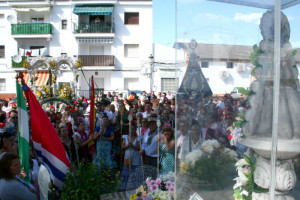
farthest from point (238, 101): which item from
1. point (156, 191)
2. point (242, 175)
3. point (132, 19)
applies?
point (132, 19)

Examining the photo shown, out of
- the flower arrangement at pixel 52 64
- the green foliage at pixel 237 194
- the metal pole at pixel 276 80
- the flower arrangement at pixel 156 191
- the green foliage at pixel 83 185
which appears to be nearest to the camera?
the metal pole at pixel 276 80

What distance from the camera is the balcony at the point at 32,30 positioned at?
26.5 meters

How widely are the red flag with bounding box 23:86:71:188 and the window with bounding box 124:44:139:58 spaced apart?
74.8 ft

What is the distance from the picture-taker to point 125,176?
6.11 meters

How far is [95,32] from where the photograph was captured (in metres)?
26.8

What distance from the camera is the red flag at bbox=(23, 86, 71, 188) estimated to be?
443cm

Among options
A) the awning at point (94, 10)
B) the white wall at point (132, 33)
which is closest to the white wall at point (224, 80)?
the white wall at point (132, 33)

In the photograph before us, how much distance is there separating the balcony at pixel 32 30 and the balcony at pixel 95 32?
218 cm

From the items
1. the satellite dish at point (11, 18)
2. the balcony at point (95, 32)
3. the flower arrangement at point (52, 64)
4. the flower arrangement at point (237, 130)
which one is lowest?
the flower arrangement at point (237, 130)

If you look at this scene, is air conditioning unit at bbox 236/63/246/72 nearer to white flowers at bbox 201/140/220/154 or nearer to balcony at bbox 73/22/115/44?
white flowers at bbox 201/140/220/154

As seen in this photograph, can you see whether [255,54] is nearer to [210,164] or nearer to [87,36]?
[210,164]

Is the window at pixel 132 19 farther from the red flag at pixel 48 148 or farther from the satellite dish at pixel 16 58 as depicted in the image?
the red flag at pixel 48 148

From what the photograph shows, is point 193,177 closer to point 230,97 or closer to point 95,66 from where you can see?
point 230,97

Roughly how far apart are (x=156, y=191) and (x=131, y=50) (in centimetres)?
2413
